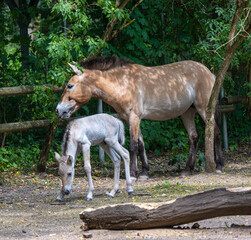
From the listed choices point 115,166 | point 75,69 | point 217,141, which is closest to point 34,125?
point 75,69

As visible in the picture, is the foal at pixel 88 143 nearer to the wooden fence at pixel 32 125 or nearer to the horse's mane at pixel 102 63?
the horse's mane at pixel 102 63

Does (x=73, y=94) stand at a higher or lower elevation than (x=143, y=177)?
higher

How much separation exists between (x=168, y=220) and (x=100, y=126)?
2.82 m

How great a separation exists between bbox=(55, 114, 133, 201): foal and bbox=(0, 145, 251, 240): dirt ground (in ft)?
0.77

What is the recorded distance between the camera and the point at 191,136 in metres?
9.28

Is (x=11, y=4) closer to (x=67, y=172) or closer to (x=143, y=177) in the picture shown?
(x=143, y=177)

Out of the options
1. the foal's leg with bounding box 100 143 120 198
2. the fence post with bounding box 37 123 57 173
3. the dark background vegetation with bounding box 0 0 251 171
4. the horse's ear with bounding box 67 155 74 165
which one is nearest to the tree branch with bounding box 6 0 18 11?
the dark background vegetation with bounding box 0 0 251 171

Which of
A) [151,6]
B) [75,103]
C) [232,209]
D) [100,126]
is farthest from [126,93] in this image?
[232,209]

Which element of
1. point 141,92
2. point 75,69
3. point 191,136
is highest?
point 75,69

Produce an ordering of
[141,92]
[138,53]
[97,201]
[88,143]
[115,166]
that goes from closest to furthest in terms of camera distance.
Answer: [97,201]
[88,143]
[115,166]
[141,92]
[138,53]

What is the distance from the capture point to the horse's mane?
839cm

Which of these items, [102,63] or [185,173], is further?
[185,173]

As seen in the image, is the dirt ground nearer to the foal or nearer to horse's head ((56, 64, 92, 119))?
the foal

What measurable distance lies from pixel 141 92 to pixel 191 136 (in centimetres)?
140
